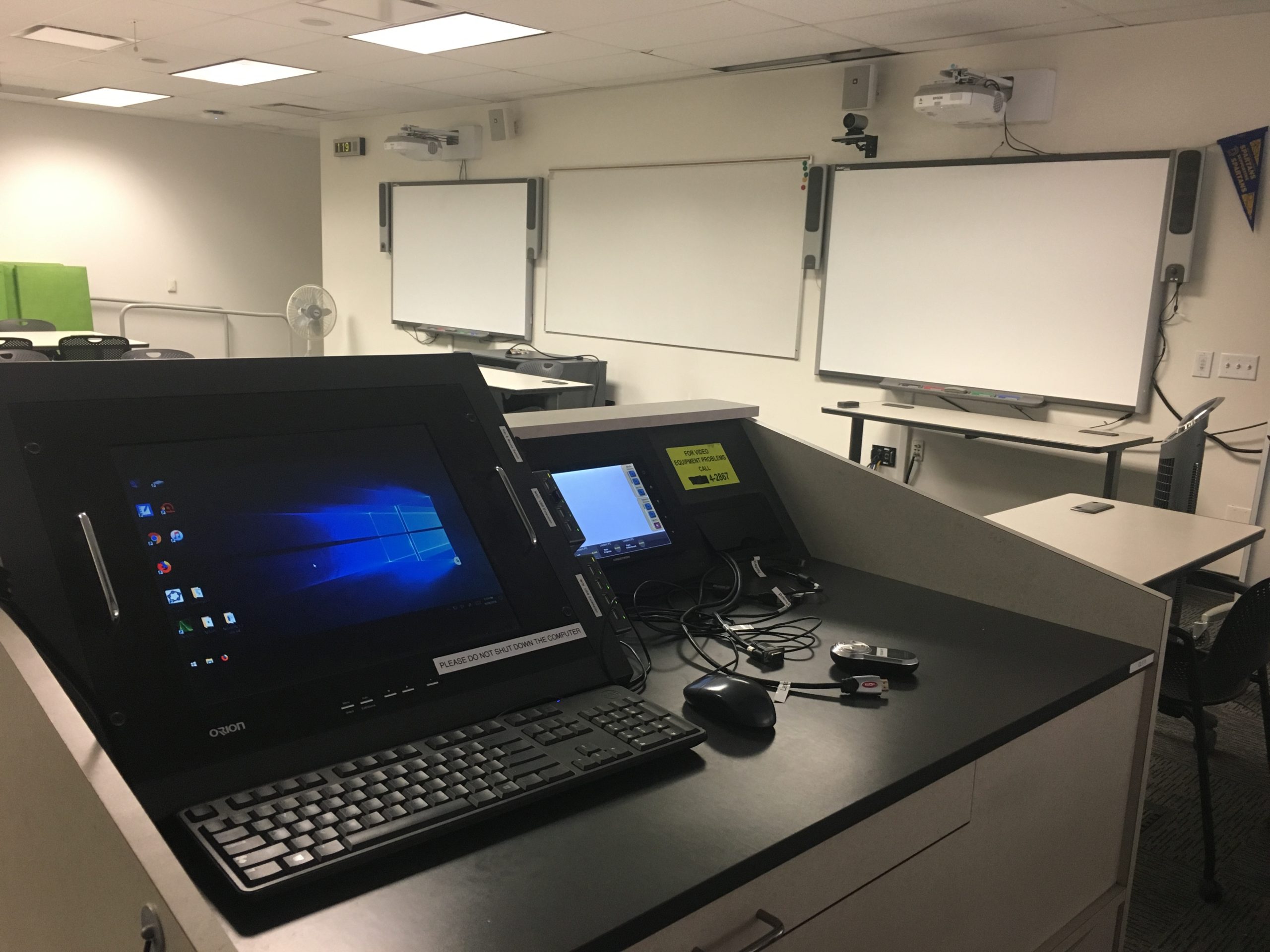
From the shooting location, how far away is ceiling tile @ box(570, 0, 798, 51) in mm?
4230

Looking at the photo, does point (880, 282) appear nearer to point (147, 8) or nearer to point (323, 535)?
point (147, 8)

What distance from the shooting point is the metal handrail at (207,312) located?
344 inches

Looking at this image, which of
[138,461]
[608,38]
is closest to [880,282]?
[608,38]

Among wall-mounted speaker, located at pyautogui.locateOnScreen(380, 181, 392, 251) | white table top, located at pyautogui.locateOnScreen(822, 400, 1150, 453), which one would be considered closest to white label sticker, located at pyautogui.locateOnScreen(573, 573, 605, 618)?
white table top, located at pyautogui.locateOnScreen(822, 400, 1150, 453)

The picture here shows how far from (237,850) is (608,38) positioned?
15.6 ft

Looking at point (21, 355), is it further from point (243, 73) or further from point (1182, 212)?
point (1182, 212)

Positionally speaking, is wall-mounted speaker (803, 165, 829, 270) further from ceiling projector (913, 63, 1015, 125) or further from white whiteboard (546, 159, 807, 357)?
ceiling projector (913, 63, 1015, 125)

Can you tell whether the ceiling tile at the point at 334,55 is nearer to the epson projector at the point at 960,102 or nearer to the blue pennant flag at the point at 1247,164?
the epson projector at the point at 960,102

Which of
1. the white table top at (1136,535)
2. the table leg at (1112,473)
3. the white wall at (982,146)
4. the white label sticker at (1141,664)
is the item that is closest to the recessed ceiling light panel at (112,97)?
the white wall at (982,146)

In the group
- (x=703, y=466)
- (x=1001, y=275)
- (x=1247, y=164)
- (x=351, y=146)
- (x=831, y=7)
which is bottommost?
(x=703, y=466)

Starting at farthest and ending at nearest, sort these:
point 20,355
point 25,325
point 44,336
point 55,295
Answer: point 55,295
point 25,325
point 44,336
point 20,355

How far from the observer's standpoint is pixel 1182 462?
337 cm

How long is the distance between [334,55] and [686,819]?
18.5 ft

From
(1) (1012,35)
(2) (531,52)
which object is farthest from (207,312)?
(1) (1012,35)
